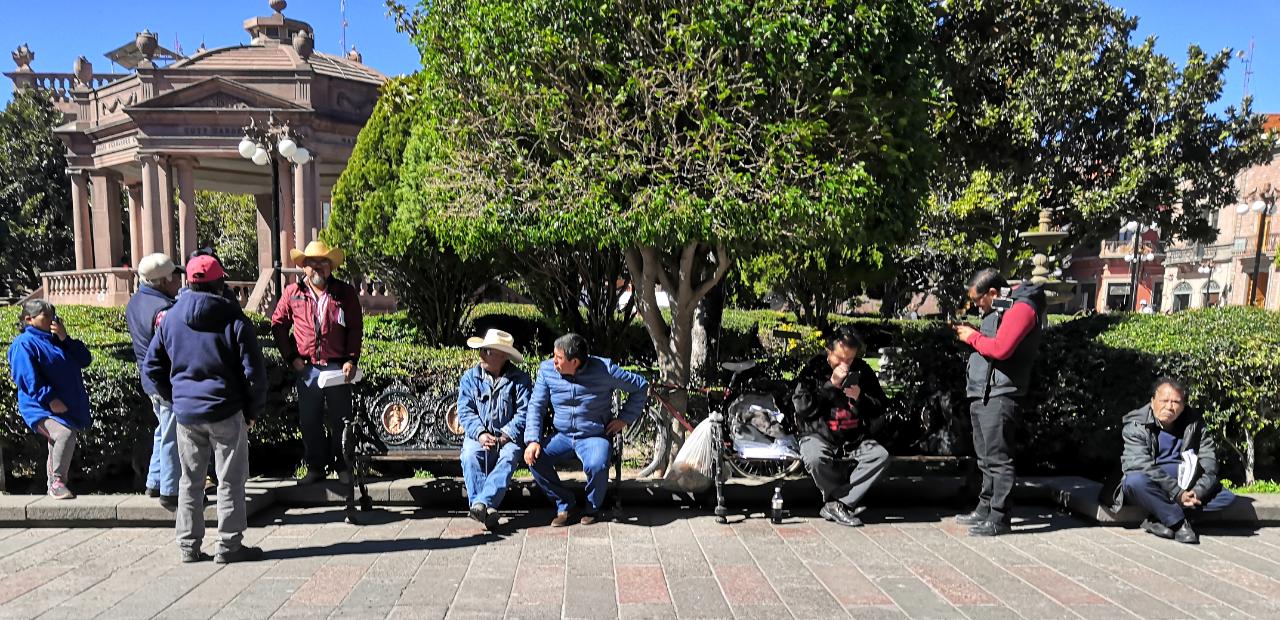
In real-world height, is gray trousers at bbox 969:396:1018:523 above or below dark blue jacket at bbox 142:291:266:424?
below

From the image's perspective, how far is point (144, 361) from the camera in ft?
12.9

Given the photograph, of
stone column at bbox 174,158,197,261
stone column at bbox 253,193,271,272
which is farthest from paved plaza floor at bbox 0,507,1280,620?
stone column at bbox 174,158,197,261

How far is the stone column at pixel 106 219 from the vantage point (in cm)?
2497

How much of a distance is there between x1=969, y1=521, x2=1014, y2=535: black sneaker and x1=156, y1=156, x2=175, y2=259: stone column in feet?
79.5

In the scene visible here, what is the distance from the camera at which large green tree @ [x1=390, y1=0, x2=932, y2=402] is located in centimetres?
410

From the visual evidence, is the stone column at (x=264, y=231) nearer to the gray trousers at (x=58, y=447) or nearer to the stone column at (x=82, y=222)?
the stone column at (x=82, y=222)

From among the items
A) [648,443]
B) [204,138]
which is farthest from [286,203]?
[648,443]

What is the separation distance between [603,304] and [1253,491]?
7.89 meters

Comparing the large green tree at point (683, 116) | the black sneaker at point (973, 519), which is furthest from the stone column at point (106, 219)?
the black sneaker at point (973, 519)

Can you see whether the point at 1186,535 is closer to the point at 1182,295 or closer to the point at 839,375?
the point at 839,375

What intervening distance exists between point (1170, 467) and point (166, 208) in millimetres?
25663

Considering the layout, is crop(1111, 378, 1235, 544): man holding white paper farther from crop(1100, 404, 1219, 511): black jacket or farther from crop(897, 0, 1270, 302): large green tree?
crop(897, 0, 1270, 302): large green tree

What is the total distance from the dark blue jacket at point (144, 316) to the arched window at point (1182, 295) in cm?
5247

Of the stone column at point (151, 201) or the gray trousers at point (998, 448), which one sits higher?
the stone column at point (151, 201)
